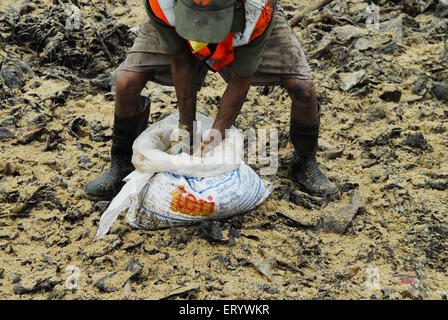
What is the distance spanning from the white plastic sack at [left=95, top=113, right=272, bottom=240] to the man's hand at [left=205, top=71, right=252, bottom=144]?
0.26ft

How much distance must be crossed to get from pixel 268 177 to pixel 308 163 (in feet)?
0.92

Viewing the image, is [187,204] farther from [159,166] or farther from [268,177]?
[268,177]

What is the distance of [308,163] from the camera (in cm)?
303

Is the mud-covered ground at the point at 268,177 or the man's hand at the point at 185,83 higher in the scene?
the man's hand at the point at 185,83

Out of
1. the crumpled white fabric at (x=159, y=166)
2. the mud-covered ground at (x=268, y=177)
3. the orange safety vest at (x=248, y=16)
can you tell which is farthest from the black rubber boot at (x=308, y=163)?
the orange safety vest at (x=248, y=16)

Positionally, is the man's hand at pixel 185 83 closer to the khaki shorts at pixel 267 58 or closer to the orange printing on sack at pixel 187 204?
the khaki shorts at pixel 267 58

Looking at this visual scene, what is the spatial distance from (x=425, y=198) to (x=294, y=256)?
3.36ft

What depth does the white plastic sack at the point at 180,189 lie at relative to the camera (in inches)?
97.2

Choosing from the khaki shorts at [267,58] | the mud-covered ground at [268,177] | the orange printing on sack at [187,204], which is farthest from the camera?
the khaki shorts at [267,58]

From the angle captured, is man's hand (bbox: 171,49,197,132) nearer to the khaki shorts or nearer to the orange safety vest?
the khaki shorts

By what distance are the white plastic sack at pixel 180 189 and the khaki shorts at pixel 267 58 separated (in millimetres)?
462

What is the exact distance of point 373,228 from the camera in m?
2.67

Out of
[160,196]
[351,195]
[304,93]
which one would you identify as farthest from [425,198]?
[160,196]

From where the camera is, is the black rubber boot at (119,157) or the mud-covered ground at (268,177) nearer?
the mud-covered ground at (268,177)
